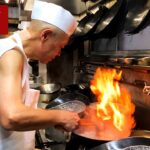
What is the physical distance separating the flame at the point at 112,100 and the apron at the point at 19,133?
1.35 ft

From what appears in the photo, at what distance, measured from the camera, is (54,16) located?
4.07ft

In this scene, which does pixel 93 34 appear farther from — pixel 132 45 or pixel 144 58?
pixel 144 58

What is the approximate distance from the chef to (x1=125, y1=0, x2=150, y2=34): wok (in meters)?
0.46

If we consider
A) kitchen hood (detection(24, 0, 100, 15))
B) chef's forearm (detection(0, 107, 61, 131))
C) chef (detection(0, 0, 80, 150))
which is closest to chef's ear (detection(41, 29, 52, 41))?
chef (detection(0, 0, 80, 150))

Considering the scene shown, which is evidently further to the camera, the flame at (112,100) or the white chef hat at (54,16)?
the flame at (112,100)

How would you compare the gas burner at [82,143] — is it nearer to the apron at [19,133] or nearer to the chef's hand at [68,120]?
the chef's hand at [68,120]

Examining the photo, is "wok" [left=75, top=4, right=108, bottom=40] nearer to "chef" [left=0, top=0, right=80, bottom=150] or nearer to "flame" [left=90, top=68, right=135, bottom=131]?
"flame" [left=90, top=68, right=135, bottom=131]

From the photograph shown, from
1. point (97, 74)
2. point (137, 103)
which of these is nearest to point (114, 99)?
point (137, 103)

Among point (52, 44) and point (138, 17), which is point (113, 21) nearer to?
point (138, 17)

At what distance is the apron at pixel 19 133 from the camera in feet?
3.66

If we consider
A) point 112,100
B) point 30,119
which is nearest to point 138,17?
point 112,100

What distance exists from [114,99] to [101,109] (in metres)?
0.41

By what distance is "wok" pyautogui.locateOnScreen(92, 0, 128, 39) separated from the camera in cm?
203

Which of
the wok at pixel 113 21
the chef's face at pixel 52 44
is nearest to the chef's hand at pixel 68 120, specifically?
the chef's face at pixel 52 44
